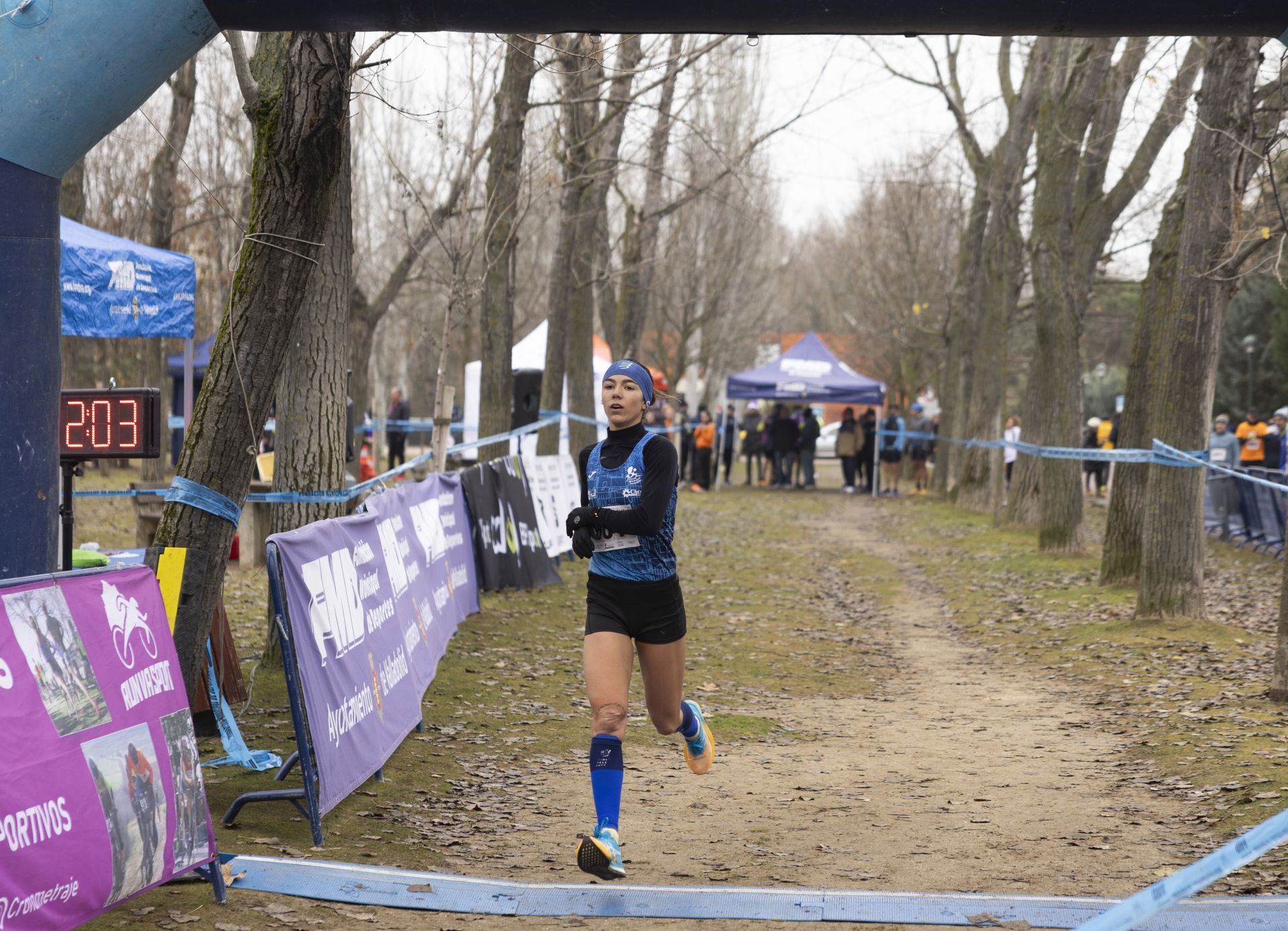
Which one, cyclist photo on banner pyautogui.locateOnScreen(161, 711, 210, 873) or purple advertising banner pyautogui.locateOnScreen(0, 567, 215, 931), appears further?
cyclist photo on banner pyautogui.locateOnScreen(161, 711, 210, 873)

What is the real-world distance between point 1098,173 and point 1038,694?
1250 cm

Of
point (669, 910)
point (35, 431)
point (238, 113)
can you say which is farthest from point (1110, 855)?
point (238, 113)

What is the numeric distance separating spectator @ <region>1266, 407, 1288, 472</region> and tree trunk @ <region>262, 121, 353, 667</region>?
1997cm

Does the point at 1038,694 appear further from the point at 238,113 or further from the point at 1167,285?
the point at 238,113

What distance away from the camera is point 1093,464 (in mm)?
33438

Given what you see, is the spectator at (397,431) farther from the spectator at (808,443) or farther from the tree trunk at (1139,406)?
the tree trunk at (1139,406)

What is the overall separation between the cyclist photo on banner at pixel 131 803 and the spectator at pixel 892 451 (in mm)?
30805

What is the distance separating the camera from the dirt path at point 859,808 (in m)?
5.90

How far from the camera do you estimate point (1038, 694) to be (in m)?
10.5

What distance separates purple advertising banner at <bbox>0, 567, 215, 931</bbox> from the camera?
13.7 feet

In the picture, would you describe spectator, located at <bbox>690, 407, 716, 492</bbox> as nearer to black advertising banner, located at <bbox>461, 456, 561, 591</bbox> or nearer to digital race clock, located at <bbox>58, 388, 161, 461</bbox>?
black advertising banner, located at <bbox>461, 456, 561, 591</bbox>

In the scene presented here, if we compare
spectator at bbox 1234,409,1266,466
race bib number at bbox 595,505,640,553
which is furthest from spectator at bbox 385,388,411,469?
race bib number at bbox 595,505,640,553

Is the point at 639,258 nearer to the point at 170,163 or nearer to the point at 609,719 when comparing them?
the point at 170,163

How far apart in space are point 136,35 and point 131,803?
2.85m
